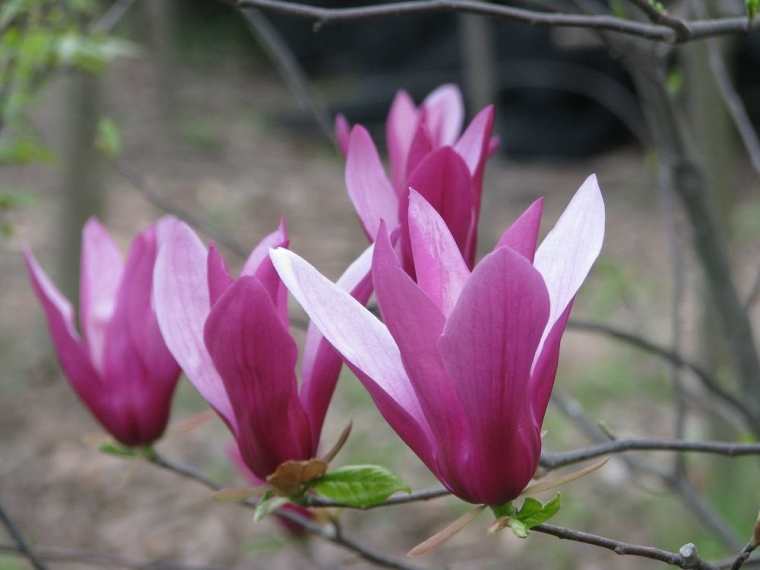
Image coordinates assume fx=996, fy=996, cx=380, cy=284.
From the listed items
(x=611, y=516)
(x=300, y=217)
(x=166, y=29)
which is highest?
(x=166, y=29)

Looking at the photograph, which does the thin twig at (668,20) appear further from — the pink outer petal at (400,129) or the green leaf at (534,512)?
the green leaf at (534,512)

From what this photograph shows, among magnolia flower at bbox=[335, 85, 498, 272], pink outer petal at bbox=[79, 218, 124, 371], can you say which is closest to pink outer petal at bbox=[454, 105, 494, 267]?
magnolia flower at bbox=[335, 85, 498, 272]

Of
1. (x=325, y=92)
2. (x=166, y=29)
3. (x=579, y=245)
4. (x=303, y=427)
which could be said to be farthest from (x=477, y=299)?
(x=325, y=92)

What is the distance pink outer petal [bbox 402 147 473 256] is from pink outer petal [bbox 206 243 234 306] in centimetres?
14

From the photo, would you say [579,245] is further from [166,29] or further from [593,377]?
[166,29]

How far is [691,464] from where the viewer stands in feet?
10.3

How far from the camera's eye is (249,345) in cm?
63

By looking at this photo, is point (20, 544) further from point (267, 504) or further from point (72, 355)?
point (267, 504)

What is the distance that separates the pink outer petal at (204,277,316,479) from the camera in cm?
62

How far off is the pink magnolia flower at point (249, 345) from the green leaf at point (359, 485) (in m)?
0.03

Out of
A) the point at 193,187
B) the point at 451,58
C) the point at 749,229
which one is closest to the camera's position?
the point at 749,229

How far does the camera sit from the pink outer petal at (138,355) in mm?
829

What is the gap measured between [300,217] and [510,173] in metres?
1.77

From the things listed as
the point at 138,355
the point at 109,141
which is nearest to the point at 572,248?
the point at 138,355
